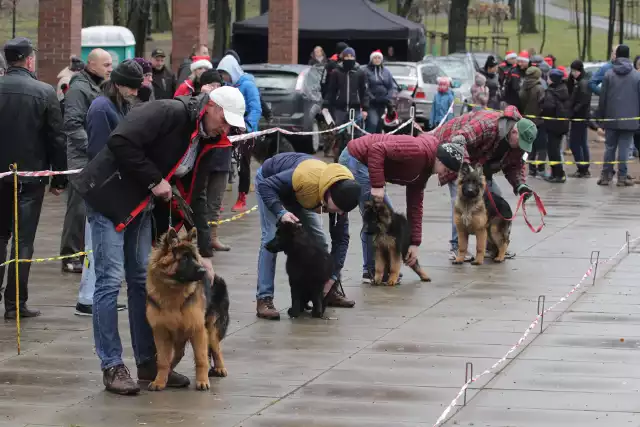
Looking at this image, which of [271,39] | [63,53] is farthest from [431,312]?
[271,39]

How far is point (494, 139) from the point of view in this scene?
43.3ft

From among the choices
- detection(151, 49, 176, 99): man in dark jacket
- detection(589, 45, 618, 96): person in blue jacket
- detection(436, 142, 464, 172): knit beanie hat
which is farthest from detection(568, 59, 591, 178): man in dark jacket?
detection(436, 142, 464, 172): knit beanie hat

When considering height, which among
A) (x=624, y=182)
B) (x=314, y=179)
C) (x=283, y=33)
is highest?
(x=283, y=33)

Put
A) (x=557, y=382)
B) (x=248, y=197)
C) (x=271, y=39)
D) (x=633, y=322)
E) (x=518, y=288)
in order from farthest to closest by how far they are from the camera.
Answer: (x=271, y=39)
(x=248, y=197)
(x=518, y=288)
(x=633, y=322)
(x=557, y=382)

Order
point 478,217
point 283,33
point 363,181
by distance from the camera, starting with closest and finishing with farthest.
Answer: point 363,181 → point 478,217 → point 283,33

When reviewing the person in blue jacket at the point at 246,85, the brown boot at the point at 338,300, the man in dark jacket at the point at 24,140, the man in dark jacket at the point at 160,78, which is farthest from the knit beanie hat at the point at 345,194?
the man in dark jacket at the point at 160,78

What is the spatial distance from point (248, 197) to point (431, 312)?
8.50 meters

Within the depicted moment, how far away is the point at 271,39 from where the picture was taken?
32406mm

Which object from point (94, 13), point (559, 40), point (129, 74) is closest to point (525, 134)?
point (129, 74)

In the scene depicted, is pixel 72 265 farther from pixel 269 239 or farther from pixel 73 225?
pixel 269 239

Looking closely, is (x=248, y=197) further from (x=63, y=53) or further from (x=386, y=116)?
(x=386, y=116)

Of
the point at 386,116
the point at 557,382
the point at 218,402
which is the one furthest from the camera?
the point at 386,116

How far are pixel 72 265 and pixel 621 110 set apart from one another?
39.4ft

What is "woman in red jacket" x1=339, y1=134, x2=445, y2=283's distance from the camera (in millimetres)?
11578
